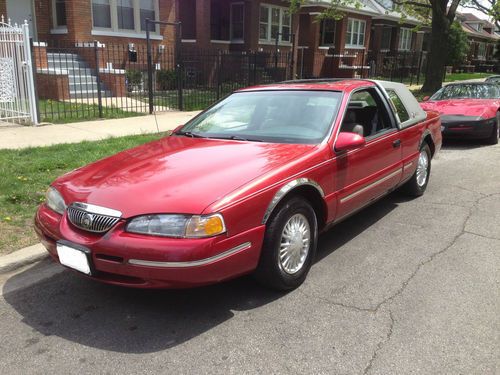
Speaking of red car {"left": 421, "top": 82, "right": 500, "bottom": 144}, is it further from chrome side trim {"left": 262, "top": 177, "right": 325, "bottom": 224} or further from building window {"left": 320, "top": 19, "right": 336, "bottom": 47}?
building window {"left": 320, "top": 19, "right": 336, "bottom": 47}

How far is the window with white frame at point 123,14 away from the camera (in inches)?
661

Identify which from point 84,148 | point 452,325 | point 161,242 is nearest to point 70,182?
point 161,242

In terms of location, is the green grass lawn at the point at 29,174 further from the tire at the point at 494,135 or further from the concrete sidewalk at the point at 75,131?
the tire at the point at 494,135

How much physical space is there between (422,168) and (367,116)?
172cm

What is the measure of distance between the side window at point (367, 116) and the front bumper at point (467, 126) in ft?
17.5

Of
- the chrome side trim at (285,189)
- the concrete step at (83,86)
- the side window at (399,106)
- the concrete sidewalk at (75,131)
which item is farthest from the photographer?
the concrete step at (83,86)

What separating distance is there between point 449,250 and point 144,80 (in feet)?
45.4

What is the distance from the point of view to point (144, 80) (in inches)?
652

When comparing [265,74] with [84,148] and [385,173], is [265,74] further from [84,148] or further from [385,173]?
[385,173]

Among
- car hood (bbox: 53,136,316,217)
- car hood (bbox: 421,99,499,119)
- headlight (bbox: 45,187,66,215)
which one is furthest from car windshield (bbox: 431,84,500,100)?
headlight (bbox: 45,187,66,215)

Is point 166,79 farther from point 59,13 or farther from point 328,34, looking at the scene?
point 328,34

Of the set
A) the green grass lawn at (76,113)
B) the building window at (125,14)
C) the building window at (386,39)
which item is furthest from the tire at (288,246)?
the building window at (386,39)

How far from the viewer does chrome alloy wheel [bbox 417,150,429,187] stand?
6.20 m

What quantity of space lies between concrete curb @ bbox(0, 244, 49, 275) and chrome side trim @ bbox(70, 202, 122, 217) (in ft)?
3.86
